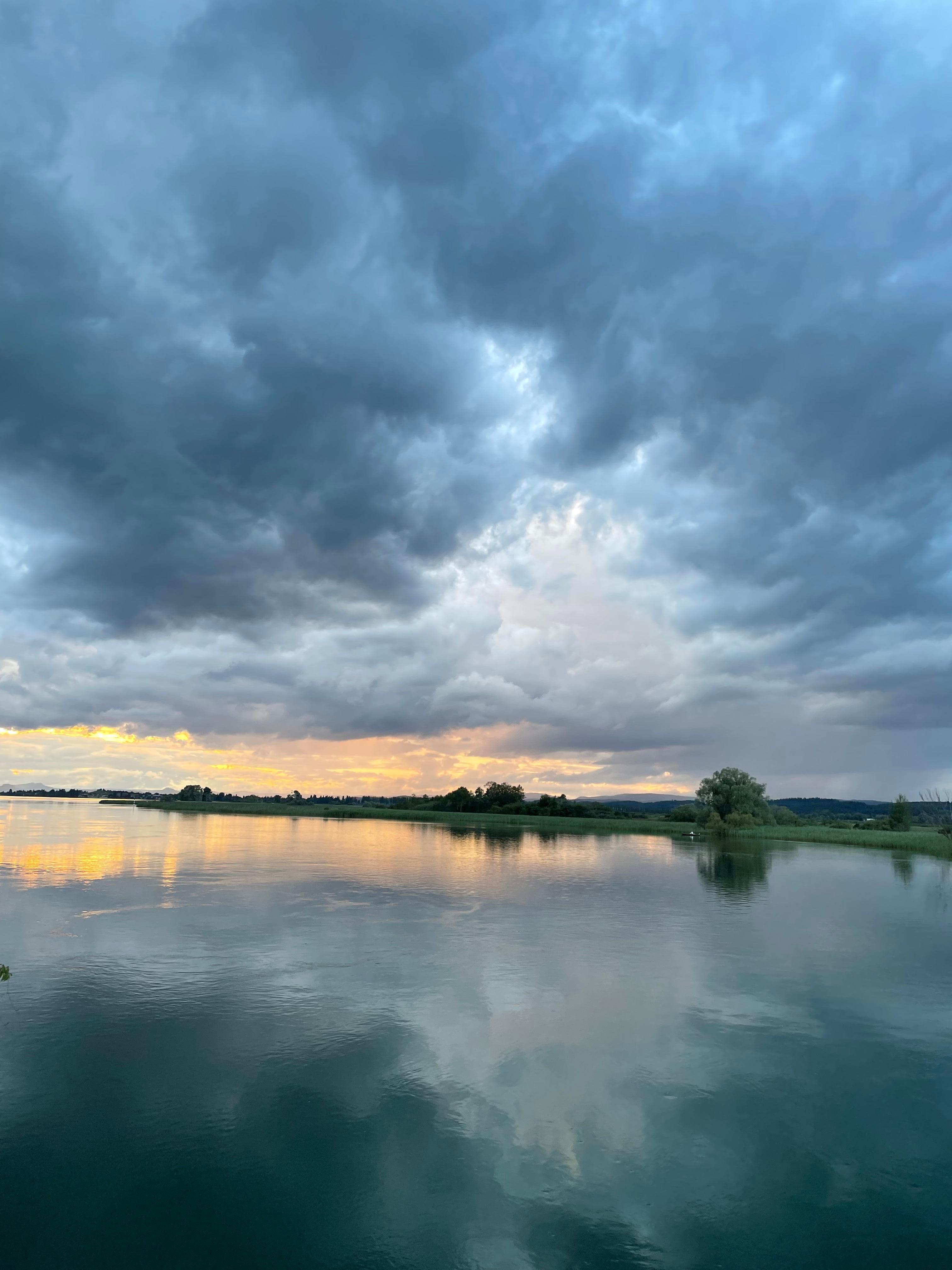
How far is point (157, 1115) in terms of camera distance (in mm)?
12164

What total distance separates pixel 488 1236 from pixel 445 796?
159398 mm

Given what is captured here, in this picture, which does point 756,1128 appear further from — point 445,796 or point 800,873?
point 445,796

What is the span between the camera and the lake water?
9414mm

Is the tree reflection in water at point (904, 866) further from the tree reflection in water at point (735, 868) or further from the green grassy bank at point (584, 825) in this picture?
the tree reflection in water at point (735, 868)

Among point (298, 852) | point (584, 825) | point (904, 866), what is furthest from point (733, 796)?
point (298, 852)

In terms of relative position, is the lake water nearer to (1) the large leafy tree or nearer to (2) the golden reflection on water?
(2) the golden reflection on water

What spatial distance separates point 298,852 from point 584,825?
6877 centimetres

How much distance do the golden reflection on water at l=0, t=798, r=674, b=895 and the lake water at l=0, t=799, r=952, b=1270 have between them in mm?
14122

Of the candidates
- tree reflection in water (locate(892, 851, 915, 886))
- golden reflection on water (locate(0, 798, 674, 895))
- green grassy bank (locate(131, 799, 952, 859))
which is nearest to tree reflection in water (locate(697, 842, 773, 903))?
golden reflection on water (locate(0, 798, 674, 895))

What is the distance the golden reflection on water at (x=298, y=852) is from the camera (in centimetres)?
4406

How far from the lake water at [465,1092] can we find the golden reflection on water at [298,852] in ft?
46.3

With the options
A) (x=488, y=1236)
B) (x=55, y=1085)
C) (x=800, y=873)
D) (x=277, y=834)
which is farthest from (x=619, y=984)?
(x=277, y=834)

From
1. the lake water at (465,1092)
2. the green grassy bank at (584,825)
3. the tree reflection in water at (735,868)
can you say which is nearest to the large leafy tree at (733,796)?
the green grassy bank at (584,825)

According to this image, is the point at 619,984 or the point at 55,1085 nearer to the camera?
the point at 55,1085
